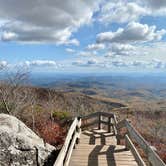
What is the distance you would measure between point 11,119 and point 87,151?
2787mm

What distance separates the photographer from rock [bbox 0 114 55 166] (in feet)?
28.3

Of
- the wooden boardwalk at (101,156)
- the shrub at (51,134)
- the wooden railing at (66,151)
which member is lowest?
the shrub at (51,134)

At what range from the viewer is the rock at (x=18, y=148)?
28.3 ft

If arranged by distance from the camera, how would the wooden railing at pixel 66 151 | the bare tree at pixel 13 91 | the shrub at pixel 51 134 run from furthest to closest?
the bare tree at pixel 13 91 < the shrub at pixel 51 134 < the wooden railing at pixel 66 151

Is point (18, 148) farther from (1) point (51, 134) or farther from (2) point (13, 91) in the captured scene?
(2) point (13, 91)

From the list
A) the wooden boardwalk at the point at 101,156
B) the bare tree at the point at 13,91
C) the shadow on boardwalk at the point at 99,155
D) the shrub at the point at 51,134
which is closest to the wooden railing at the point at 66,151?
the wooden boardwalk at the point at 101,156

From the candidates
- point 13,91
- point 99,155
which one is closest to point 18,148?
point 99,155

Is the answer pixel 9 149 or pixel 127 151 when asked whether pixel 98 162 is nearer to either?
pixel 127 151

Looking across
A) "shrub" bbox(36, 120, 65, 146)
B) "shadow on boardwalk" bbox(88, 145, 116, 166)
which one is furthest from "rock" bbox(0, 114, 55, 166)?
"shrub" bbox(36, 120, 65, 146)

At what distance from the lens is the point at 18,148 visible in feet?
29.0

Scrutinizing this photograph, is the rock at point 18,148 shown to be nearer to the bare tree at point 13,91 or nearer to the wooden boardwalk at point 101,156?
the wooden boardwalk at point 101,156

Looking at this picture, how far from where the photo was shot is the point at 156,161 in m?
5.18

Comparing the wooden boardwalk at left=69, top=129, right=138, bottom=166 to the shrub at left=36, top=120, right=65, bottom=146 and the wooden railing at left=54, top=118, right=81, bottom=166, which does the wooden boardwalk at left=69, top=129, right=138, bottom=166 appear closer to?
the wooden railing at left=54, top=118, right=81, bottom=166

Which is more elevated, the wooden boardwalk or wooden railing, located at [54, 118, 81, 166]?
wooden railing, located at [54, 118, 81, 166]
